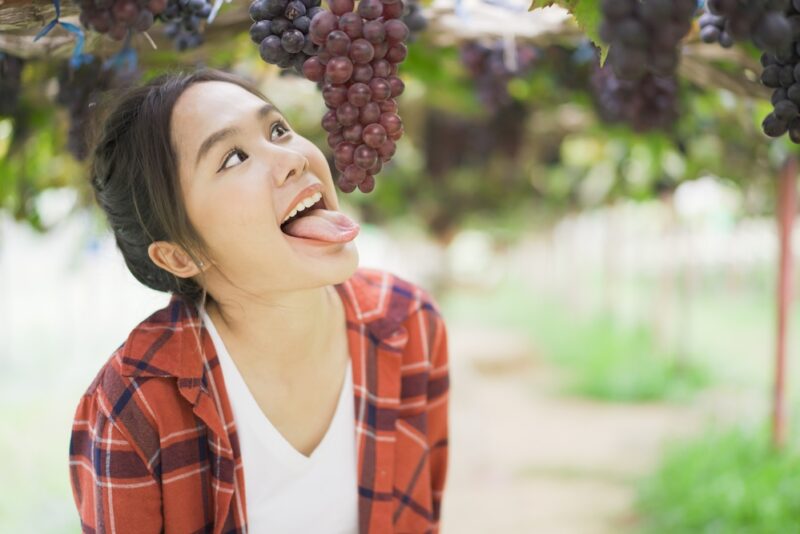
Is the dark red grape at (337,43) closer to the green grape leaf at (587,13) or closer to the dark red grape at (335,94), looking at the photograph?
the dark red grape at (335,94)

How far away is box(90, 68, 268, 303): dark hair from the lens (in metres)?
1.41

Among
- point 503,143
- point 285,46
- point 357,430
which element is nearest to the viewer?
point 285,46

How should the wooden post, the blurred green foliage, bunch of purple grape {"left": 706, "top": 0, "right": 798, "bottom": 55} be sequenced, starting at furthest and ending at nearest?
1. the wooden post
2. the blurred green foliage
3. bunch of purple grape {"left": 706, "top": 0, "right": 798, "bottom": 55}

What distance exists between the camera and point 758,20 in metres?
0.76

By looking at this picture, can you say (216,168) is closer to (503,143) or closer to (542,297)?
(503,143)

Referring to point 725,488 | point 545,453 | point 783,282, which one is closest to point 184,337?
point 725,488

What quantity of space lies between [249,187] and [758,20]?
34.3 inches

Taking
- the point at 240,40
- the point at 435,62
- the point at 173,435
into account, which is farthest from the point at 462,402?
the point at 173,435

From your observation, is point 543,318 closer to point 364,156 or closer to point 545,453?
point 545,453

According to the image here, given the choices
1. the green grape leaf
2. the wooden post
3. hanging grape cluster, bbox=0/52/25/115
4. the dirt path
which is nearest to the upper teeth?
the green grape leaf

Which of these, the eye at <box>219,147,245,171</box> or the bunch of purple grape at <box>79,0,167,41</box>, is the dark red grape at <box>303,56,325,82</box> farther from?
the eye at <box>219,147,245,171</box>

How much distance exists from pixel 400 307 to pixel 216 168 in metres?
0.55

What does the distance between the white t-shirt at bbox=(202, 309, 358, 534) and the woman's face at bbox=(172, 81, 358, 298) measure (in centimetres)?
23

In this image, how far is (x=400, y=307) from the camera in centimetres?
173
